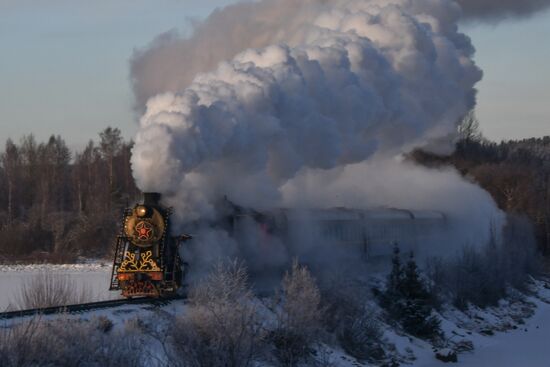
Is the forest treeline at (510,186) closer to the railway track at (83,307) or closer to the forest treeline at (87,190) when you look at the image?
the forest treeline at (87,190)

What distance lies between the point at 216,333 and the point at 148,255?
20.5 feet

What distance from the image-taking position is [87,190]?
8619 centimetres

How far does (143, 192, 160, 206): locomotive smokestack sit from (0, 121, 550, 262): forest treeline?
2339 centimetres

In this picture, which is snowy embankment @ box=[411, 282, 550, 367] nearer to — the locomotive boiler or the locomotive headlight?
the locomotive boiler

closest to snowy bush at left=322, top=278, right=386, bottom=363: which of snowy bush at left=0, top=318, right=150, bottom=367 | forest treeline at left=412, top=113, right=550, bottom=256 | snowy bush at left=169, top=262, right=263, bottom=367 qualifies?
snowy bush at left=169, top=262, right=263, bottom=367

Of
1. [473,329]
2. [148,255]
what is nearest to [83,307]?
[148,255]

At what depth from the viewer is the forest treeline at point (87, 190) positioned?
64.5m

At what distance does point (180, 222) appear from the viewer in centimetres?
2617

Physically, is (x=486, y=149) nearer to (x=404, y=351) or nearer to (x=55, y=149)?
(x=55, y=149)

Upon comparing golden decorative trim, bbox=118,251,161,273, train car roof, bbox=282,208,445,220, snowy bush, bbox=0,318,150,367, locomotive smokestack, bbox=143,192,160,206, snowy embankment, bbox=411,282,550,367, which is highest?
locomotive smokestack, bbox=143,192,160,206

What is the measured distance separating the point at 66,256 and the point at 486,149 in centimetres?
5138

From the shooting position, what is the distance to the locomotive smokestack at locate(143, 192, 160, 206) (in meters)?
25.6

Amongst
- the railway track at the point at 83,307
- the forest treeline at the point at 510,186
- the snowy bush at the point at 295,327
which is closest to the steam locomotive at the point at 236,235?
the railway track at the point at 83,307

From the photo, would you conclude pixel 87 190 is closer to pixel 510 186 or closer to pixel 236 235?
pixel 510 186
